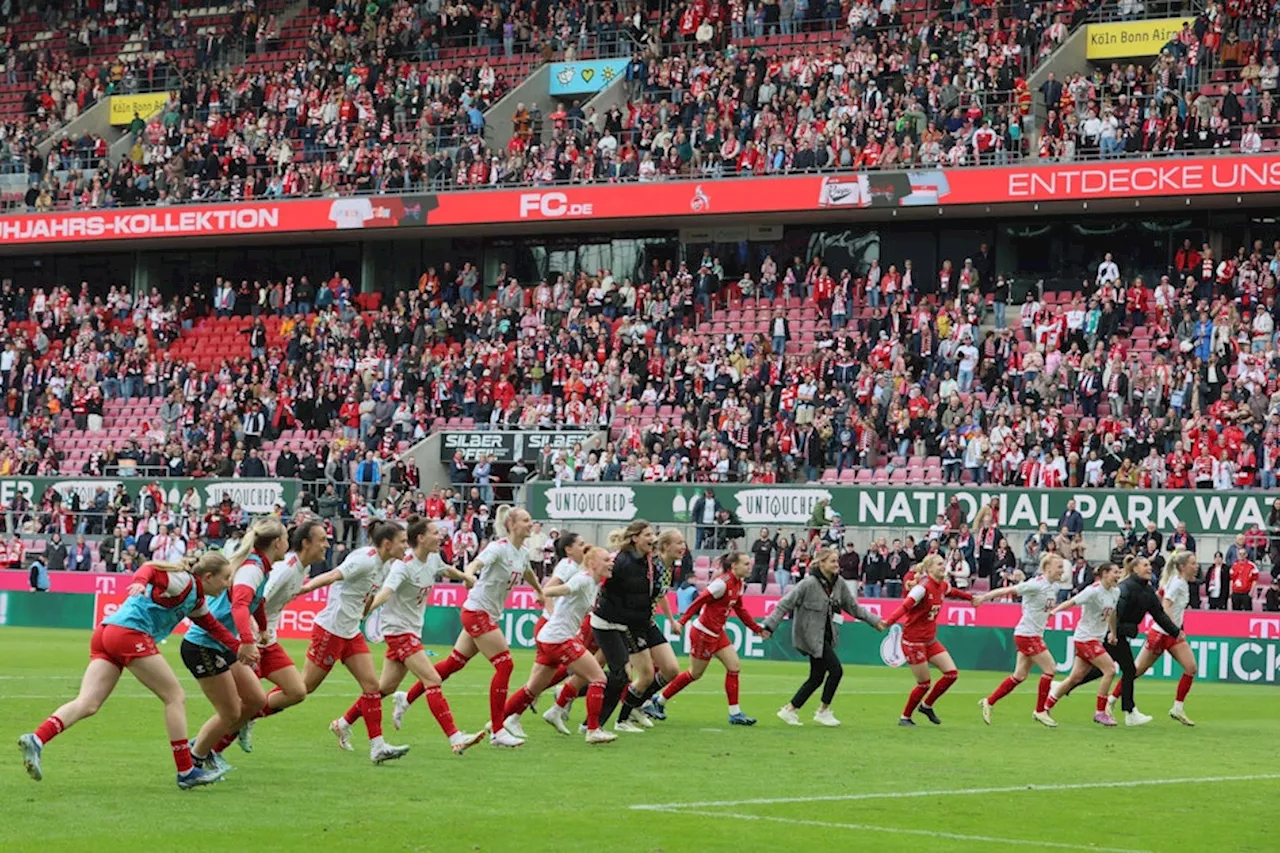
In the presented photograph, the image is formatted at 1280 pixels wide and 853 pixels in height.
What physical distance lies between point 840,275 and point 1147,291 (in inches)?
307

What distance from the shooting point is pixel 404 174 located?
51531 millimetres

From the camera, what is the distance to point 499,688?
17.9 meters

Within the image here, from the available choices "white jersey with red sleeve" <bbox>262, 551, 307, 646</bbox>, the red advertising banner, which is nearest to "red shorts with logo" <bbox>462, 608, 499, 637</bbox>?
"white jersey with red sleeve" <bbox>262, 551, 307, 646</bbox>

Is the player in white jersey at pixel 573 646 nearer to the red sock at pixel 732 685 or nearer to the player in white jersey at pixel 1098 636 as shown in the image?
the red sock at pixel 732 685

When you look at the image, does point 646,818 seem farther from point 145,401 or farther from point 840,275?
point 145,401

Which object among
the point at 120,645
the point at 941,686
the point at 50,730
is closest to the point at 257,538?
the point at 120,645

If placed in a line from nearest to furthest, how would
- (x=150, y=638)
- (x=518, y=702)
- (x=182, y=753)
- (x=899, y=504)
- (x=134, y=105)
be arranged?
(x=150, y=638), (x=182, y=753), (x=518, y=702), (x=899, y=504), (x=134, y=105)

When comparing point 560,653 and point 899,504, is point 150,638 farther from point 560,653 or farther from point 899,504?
point 899,504

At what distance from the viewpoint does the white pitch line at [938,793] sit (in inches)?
548

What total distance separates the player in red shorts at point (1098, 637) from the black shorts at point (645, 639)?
5226 millimetres

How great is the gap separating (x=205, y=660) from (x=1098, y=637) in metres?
11.9

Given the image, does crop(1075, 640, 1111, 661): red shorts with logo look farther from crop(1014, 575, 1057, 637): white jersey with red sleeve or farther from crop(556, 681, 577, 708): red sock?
crop(556, 681, 577, 708): red sock

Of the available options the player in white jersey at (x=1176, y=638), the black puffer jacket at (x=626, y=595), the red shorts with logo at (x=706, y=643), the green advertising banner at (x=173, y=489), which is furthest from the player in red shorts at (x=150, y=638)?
the green advertising banner at (x=173, y=489)

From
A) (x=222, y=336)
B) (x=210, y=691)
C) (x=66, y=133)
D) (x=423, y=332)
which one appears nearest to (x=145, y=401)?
(x=222, y=336)
